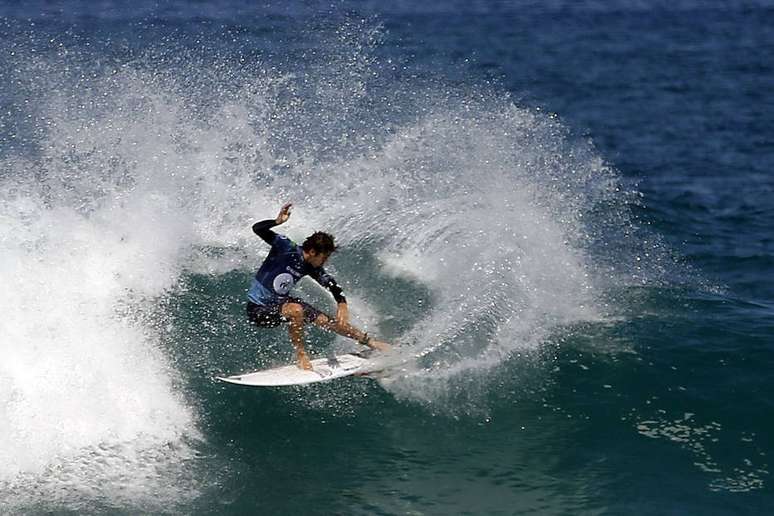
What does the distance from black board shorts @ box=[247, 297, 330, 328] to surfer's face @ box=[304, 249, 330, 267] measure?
535 millimetres

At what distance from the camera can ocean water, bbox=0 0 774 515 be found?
1127 centimetres

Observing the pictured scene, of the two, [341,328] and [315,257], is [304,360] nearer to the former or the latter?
[341,328]

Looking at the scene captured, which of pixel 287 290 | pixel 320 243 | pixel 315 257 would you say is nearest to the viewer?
pixel 320 243

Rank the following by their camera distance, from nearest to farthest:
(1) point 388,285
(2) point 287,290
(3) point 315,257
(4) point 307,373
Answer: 1. (3) point 315,257
2. (4) point 307,373
3. (2) point 287,290
4. (1) point 388,285

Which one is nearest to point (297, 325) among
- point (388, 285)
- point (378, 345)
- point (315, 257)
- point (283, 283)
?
point (283, 283)

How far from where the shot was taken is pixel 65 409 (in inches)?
449

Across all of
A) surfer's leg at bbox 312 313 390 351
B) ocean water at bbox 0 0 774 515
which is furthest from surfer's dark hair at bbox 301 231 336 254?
ocean water at bbox 0 0 774 515

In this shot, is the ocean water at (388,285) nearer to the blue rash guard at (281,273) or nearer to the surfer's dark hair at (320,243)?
the blue rash guard at (281,273)

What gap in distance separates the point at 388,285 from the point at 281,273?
3293 mm

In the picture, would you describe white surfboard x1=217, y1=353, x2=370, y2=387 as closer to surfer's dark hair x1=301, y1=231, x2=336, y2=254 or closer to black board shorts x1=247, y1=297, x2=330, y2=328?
black board shorts x1=247, y1=297, x2=330, y2=328

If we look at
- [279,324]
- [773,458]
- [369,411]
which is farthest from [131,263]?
[773,458]

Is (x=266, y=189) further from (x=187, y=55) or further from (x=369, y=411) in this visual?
(x=187, y=55)

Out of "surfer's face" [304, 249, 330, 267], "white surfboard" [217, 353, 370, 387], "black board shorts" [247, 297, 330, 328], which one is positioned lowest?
"white surfboard" [217, 353, 370, 387]

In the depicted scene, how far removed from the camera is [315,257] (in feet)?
39.4
